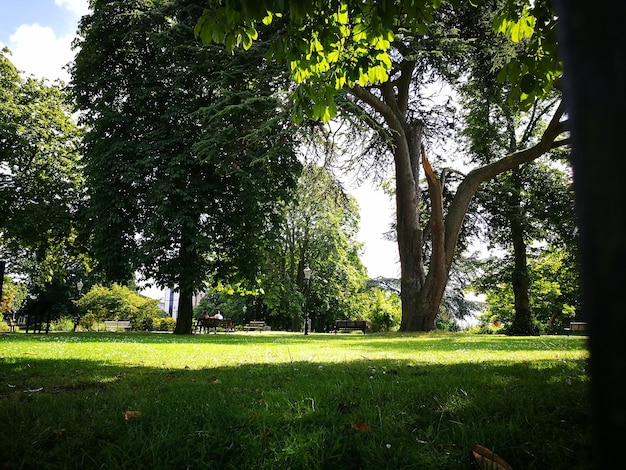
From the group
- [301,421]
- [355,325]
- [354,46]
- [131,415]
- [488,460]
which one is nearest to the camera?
[488,460]

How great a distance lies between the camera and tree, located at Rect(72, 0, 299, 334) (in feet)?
53.3

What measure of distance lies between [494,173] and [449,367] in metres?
12.4

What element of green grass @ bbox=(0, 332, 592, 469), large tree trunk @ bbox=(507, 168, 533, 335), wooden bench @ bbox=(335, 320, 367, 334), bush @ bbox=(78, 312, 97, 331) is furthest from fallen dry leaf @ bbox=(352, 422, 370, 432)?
bush @ bbox=(78, 312, 97, 331)

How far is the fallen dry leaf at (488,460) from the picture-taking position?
2.17m

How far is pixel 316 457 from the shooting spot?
2.45m

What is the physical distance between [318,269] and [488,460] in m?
38.4

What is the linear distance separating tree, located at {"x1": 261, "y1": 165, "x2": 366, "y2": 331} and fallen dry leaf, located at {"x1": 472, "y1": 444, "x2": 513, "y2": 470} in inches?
1138

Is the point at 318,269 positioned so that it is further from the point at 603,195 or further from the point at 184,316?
the point at 603,195

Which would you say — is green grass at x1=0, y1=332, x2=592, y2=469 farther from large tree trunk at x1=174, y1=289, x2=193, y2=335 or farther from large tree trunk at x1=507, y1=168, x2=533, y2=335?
Answer: large tree trunk at x1=507, y1=168, x2=533, y2=335

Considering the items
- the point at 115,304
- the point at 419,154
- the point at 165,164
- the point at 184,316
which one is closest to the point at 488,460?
the point at 419,154

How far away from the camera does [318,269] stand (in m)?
40.6

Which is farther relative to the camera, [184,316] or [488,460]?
[184,316]

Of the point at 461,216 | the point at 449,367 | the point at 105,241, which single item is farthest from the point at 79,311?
the point at 449,367

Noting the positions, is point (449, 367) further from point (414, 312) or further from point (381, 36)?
point (414, 312)
